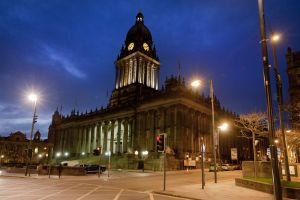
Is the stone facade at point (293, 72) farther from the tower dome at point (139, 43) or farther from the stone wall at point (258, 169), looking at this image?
the tower dome at point (139, 43)

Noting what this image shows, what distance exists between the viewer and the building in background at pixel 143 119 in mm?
66500

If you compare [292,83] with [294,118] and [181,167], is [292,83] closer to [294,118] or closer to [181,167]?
[294,118]

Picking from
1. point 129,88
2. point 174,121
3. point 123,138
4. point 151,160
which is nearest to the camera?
point 151,160

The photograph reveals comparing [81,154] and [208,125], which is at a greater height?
[208,125]

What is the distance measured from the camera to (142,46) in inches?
3996

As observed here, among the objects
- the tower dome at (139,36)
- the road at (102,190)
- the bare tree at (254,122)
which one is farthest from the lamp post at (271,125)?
the tower dome at (139,36)

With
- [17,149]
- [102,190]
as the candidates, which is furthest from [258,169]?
[17,149]

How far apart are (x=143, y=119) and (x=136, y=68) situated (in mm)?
28375

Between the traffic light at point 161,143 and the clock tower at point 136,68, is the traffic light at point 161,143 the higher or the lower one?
the lower one

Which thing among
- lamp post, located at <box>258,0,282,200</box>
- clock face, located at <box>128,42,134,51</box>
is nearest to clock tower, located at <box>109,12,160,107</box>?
clock face, located at <box>128,42,134,51</box>

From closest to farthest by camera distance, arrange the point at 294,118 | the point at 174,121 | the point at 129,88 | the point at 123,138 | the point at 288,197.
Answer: the point at 288,197 < the point at 294,118 < the point at 174,121 < the point at 123,138 < the point at 129,88

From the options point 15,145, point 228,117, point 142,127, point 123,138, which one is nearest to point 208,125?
point 228,117

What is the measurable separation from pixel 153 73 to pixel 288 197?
90783mm

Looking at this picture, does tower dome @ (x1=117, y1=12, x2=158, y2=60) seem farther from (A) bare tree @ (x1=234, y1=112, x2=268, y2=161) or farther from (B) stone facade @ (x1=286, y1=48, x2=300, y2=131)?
(A) bare tree @ (x1=234, y1=112, x2=268, y2=161)
